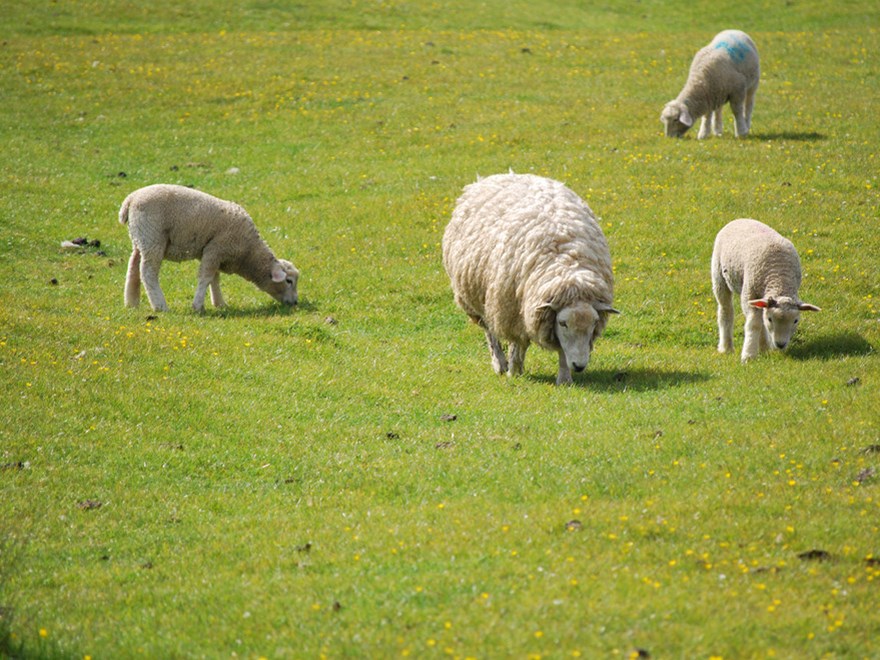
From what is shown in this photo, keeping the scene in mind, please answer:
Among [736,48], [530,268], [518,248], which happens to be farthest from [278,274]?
[736,48]

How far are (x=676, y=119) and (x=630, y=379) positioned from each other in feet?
42.2

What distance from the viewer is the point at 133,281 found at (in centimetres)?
1638

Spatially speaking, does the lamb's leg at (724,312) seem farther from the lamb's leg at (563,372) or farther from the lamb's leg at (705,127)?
the lamb's leg at (705,127)

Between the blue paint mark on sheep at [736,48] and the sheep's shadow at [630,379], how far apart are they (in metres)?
13.6

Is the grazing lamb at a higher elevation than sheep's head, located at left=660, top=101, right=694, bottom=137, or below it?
below

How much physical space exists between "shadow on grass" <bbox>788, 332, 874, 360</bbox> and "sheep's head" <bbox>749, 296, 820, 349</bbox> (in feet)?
1.17

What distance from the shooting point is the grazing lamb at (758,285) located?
1253cm

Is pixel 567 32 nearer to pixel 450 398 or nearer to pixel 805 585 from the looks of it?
pixel 450 398

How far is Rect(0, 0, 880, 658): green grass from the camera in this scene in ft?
23.1

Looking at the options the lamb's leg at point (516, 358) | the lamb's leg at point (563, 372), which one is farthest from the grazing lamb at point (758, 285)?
the lamb's leg at point (516, 358)

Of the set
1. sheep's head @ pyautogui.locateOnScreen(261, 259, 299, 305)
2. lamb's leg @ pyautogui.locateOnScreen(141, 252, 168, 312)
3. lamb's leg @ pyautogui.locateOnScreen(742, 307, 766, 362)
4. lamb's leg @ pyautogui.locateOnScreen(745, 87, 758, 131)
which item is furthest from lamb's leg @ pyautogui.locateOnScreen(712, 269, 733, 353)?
lamb's leg @ pyautogui.locateOnScreen(745, 87, 758, 131)

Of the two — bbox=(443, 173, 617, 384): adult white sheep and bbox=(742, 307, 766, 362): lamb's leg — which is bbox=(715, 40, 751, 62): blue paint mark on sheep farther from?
bbox=(742, 307, 766, 362): lamb's leg

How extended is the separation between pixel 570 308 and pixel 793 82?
20.7 meters

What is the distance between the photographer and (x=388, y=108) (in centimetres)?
2819
